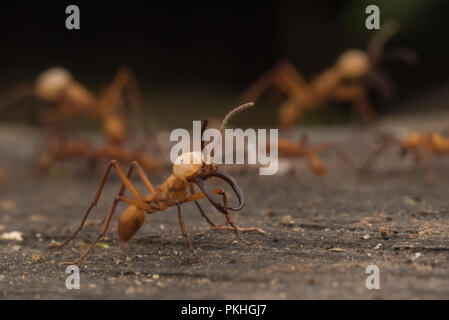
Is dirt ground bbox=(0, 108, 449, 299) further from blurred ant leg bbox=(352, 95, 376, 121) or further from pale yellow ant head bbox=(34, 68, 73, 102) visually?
blurred ant leg bbox=(352, 95, 376, 121)

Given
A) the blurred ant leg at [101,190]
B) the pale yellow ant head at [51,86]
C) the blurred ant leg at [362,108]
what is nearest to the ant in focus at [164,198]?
the blurred ant leg at [101,190]

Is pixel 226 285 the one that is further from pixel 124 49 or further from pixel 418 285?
pixel 124 49

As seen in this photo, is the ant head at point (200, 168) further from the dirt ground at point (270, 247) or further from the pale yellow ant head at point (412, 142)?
the pale yellow ant head at point (412, 142)

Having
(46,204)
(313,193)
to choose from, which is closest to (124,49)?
(46,204)

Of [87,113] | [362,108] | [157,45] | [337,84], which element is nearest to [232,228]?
[87,113]

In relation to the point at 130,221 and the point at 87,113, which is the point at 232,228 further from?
the point at 87,113
